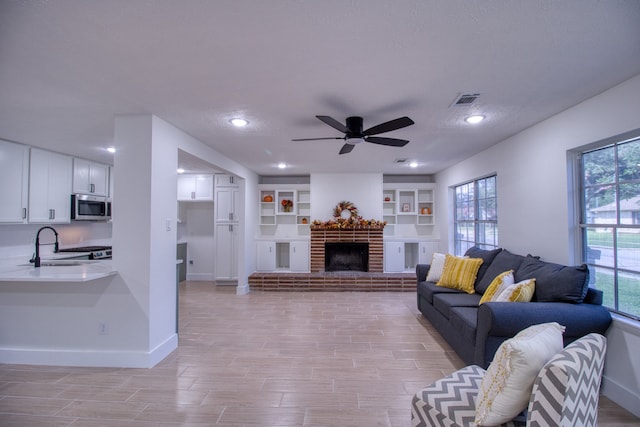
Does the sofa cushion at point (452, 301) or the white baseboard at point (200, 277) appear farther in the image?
the white baseboard at point (200, 277)

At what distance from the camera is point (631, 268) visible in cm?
232

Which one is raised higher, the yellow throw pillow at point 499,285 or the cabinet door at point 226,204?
the cabinet door at point 226,204

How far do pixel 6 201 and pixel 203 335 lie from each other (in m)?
3.14

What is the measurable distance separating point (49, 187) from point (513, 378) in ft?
19.2

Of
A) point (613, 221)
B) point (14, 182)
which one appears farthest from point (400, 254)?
point (14, 182)

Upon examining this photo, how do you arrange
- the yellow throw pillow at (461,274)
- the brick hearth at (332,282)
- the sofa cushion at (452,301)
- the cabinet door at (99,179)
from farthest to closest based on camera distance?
the brick hearth at (332,282) < the cabinet door at (99,179) < the yellow throw pillow at (461,274) < the sofa cushion at (452,301)

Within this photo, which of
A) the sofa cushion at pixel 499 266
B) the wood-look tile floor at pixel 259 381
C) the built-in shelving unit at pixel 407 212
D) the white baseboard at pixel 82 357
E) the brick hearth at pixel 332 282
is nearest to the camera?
the wood-look tile floor at pixel 259 381

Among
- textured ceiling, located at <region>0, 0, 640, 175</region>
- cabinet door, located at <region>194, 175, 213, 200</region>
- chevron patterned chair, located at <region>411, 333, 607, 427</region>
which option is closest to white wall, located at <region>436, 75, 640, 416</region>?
textured ceiling, located at <region>0, 0, 640, 175</region>

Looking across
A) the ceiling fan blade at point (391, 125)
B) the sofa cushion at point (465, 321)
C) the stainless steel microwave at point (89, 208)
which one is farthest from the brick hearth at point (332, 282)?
the ceiling fan blade at point (391, 125)

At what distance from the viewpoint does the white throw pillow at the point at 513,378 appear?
125 centimetres

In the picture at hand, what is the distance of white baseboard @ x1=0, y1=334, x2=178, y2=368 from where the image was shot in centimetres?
279

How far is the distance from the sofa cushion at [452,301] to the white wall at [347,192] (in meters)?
3.12

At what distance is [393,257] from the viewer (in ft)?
21.2

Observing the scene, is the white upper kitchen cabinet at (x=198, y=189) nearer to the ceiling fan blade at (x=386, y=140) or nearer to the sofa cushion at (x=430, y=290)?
the ceiling fan blade at (x=386, y=140)
